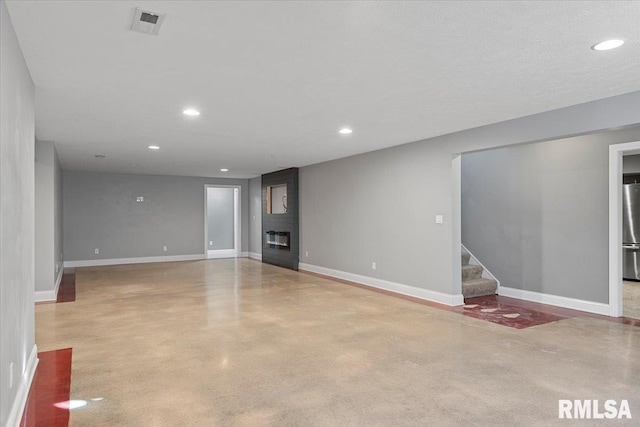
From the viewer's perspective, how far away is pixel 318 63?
9.59 ft

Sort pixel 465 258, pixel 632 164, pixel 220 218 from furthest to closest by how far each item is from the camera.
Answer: pixel 220 218, pixel 632 164, pixel 465 258

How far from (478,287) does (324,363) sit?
3.50 metres

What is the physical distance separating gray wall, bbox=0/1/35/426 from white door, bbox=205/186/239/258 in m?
9.75

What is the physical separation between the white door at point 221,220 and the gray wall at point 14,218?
32.0 ft

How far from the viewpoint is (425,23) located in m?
2.32

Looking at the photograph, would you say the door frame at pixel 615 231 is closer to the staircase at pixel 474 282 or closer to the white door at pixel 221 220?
the staircase at pixel 474 282

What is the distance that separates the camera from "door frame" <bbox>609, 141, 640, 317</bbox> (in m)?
4.76

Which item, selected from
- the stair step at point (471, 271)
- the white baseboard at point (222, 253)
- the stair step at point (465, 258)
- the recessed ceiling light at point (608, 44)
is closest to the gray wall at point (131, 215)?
the white baseboard at point (222, 253)

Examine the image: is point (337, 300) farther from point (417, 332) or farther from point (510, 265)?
point (510, 265)

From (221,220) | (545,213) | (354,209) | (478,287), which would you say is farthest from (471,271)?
(221,220)

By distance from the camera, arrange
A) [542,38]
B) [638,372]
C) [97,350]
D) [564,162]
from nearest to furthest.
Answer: [542,38] → [638,372] → [97,350] → [564,162]

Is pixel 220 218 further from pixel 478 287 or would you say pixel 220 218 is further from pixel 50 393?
pixel 50 393

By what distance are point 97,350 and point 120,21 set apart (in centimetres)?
288

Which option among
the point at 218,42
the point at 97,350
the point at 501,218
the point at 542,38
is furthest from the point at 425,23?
the point at 501,218
